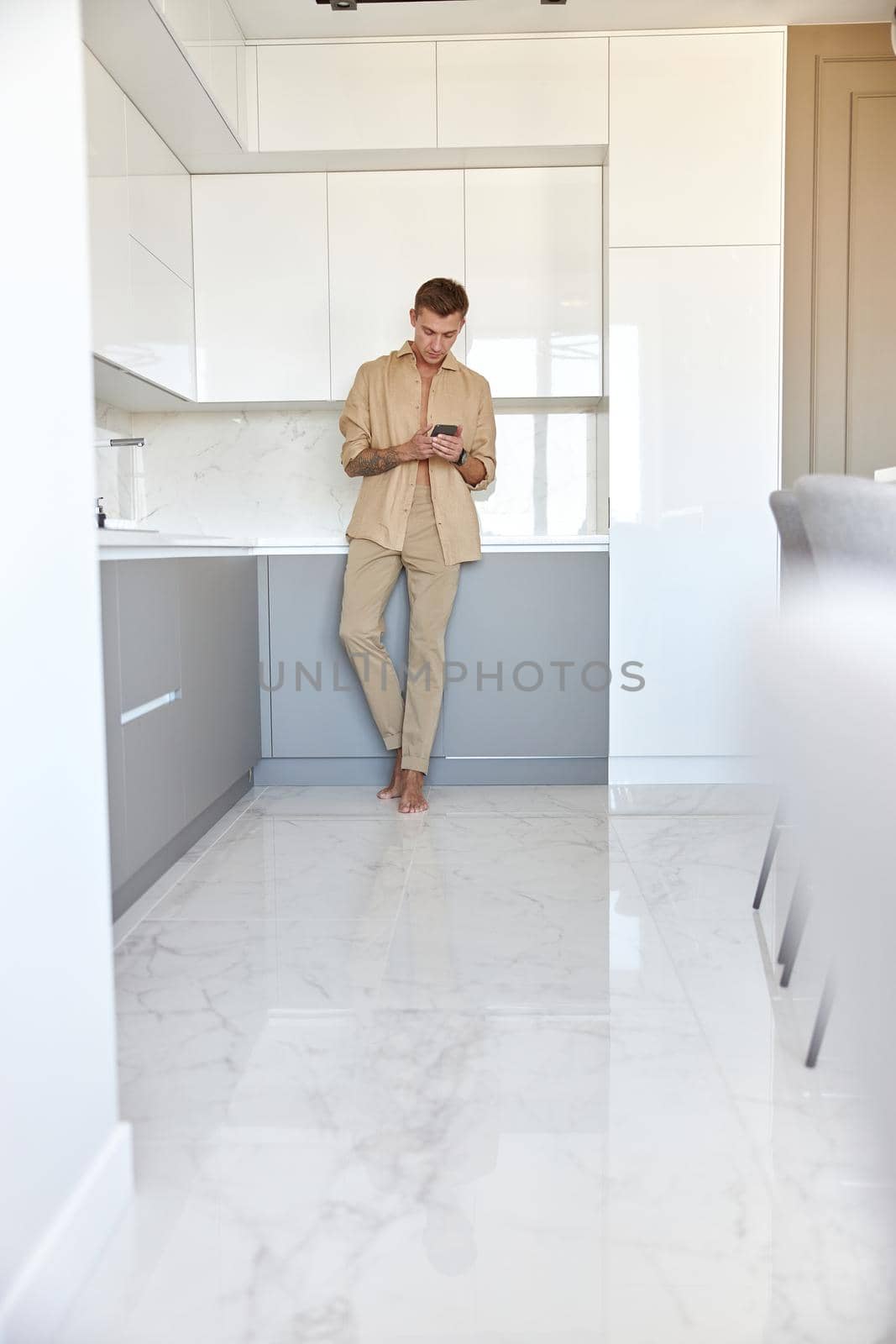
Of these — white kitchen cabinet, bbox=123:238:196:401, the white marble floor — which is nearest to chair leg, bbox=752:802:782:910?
the white marble floor

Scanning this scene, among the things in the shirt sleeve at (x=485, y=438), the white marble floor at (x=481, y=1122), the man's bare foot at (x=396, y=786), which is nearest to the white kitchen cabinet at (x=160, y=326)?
the shirt sleeve at (x=485, y=438)

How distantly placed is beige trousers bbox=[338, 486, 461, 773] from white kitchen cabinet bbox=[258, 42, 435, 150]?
1.32m

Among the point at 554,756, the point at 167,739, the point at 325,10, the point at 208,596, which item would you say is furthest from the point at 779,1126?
the point at 325,10

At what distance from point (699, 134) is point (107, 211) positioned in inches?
80.8

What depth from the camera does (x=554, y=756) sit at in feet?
13.6

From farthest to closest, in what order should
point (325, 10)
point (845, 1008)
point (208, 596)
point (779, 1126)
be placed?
point (325, 10) < point (208, 596) < point (779, 1126) < point (845, 1008)

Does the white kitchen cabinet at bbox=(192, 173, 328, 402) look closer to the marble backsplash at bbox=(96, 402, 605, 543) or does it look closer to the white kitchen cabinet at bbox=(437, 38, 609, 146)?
the marble backsplash at bbox=(96, 402, 605, 543)

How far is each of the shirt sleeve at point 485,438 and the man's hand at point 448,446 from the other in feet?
0.60

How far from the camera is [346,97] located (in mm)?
4074

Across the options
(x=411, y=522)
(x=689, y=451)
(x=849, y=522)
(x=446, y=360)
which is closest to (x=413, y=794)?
(x=411, y=522)

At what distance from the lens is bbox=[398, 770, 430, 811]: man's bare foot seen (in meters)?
3.72

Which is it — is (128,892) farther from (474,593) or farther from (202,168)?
(202,168)

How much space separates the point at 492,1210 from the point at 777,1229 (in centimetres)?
35

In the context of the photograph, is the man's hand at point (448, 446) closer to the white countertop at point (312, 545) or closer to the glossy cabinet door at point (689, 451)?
the white countertop at point (312, 545)
